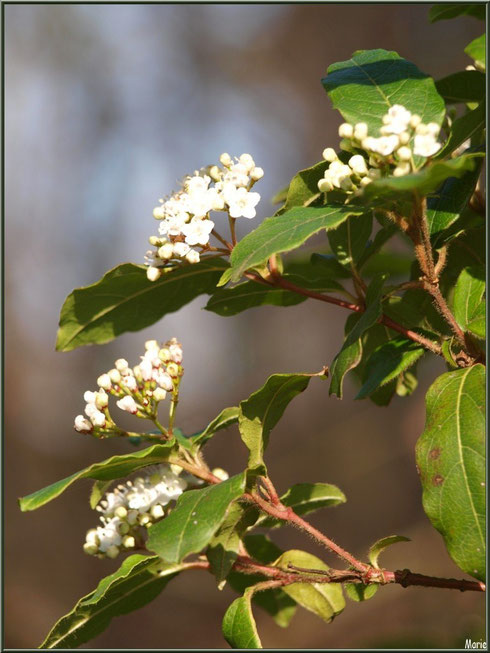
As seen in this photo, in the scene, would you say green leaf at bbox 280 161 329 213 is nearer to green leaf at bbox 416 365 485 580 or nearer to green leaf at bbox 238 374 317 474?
green leaf at bbox 238 374 317 474

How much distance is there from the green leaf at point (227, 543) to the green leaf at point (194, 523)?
0.14 meters

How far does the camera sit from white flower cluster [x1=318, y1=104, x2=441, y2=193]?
124cm

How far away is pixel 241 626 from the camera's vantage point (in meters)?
1.51

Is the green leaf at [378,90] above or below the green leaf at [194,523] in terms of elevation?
above

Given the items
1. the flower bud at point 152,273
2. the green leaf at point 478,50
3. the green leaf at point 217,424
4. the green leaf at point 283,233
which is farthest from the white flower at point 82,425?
the green leaf at point 478,50

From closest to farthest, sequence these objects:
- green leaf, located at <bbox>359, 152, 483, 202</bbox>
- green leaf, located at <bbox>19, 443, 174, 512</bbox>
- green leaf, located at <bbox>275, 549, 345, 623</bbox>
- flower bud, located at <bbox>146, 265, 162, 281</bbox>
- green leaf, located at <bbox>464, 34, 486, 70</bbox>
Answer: green leaf, located at <bbox>359, 152, 483, 202</bbox> < green leaf, located at <bbox>19, 443, 174, 512</bbox> < green leaf, located at <bbox>464, 34, 486, 70</bbox> < flower bud, located at <bbox>146, 265, 162, 281</bbox> < green leaf, located at <bbox>275, 549, 345, 623</bbox>

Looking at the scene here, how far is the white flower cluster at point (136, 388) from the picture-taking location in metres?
1.51

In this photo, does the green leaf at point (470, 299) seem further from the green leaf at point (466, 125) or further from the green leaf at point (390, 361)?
the green leaf at point (466, 125)

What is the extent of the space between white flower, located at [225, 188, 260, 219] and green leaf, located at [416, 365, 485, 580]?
0.54 metres

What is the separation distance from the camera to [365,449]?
24.0 feet

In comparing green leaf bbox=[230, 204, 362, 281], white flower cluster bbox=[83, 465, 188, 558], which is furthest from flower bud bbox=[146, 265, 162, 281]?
white flower cluster bbox=[83, 465, 188, 558]

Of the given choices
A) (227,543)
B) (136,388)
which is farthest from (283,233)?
(227,543)

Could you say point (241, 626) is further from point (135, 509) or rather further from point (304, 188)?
point (304, 188)

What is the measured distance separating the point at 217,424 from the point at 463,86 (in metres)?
1.00
